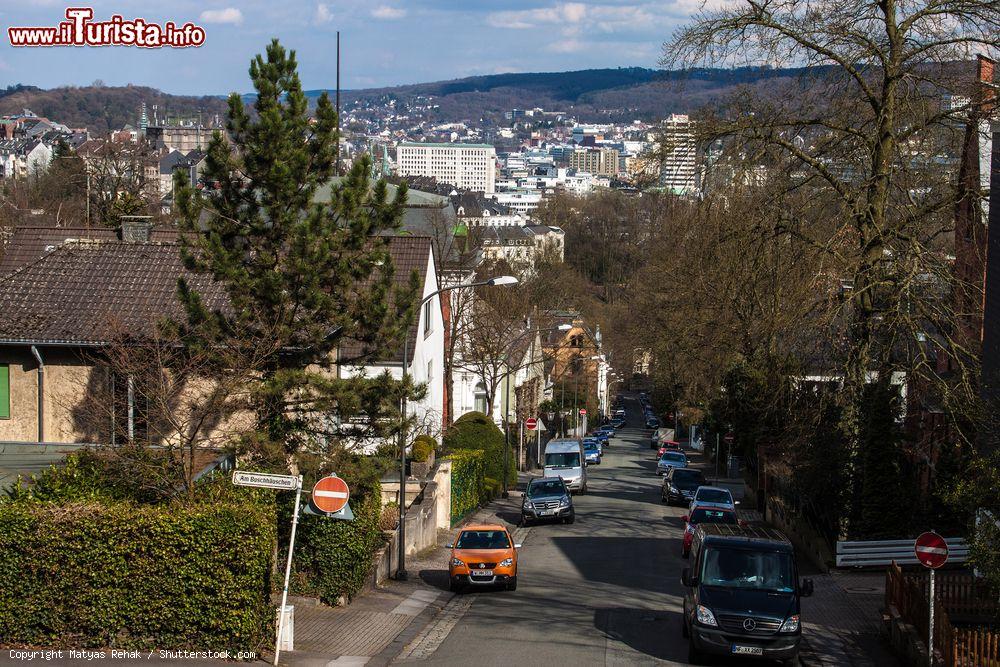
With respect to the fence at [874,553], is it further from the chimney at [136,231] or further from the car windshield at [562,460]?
the chimney at [136,231]

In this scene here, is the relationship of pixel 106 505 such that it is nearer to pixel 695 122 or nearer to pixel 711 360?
pixel 695 122

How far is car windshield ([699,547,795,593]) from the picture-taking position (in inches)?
688

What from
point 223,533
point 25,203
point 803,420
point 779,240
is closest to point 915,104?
point 779,240

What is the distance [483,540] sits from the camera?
81.7 ft

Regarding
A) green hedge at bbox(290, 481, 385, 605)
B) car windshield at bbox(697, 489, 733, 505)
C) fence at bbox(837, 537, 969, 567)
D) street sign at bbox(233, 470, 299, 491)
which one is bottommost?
car windshield at bbox(697, 489, 733, 505)

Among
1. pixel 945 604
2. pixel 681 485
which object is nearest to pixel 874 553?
pixel 945 604

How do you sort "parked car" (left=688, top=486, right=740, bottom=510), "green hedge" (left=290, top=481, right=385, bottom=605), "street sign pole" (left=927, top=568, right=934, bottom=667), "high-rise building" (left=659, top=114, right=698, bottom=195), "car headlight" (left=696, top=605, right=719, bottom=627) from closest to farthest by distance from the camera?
"street sign pole" (left=927, top=568, right=934, bottom=667)
"car headlight" (left=696, top=605, right=719, bottom=627)
"green hedge" (left=290, top=481, right=385, bottom=605)
"high-rise building" (left=659, top=114, right=698, bottom=195)
"parked car" (left=688, top=486, right=740, bottom=510)

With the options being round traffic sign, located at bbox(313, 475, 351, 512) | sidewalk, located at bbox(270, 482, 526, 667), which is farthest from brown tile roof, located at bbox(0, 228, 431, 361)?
round traffic sign, located at bbox(313, 475, 351, 512)

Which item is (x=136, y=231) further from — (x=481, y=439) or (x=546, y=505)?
(x=481, y=439)

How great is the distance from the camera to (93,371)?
2528 cm

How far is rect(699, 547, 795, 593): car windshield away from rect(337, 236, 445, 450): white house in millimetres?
12749

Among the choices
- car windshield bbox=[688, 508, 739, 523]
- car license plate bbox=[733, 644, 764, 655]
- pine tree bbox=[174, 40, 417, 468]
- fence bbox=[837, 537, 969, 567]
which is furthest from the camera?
car windshield bbox=[688, 508, 739, 523]

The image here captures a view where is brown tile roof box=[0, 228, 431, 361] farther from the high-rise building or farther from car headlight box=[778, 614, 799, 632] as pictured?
car headlight box=[778, 614, 799, 632]

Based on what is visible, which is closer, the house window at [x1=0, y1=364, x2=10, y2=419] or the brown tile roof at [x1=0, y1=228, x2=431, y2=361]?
the house window at [x1=0, y1=364, x2=10, y2=419]
